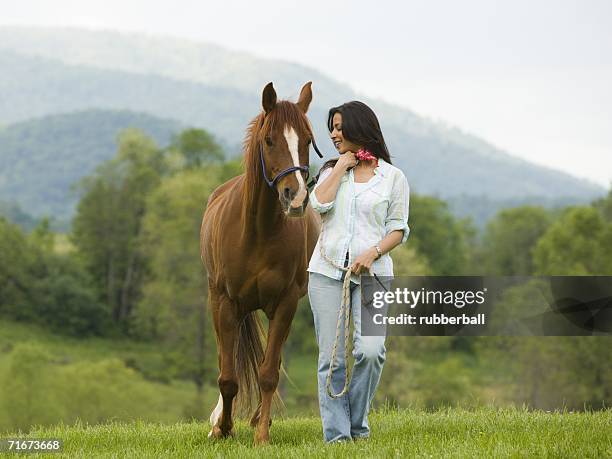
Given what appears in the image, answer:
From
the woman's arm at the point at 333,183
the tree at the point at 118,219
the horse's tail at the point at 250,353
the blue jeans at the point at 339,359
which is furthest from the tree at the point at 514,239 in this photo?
the woman's arm at the point at 333,183

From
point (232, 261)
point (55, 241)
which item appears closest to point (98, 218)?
point (55, 241)

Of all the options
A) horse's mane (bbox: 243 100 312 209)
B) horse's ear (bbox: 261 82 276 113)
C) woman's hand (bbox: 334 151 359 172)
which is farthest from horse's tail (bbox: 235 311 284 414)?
woman's hand (bbox: 334 151 359 172)

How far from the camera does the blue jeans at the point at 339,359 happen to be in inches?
244

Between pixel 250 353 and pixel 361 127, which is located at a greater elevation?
pixel 361 127

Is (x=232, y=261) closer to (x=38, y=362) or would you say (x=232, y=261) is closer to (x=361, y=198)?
Answer: (x=361, y=198)

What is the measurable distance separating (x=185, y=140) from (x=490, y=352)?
120 ft

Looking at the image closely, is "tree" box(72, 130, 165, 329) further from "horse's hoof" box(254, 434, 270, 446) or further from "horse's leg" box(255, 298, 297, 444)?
"horse's hoof" box(254, 434, 270, 446)

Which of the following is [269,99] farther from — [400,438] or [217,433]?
[217,433]

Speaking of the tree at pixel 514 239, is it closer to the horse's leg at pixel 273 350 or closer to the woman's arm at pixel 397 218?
the horse's leg at pixel 273 350

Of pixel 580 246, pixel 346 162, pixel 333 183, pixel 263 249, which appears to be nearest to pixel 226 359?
pixel 263 249

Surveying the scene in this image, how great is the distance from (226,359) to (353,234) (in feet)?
6.86

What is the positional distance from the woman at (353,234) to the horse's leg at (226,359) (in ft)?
4.81

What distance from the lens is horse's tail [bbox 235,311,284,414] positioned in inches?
344

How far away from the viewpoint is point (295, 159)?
6.44 m
